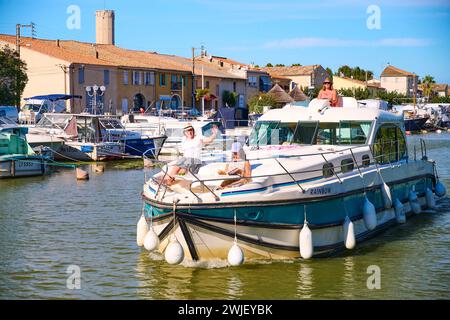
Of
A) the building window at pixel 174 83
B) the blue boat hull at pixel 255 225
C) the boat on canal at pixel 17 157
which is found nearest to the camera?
the blue boat hull at pixel 255 225

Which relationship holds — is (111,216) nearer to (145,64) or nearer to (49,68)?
(49,68)

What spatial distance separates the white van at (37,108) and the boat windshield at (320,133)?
3081cm

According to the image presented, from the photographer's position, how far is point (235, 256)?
1294 centimetres

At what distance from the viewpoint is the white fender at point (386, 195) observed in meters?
16.9

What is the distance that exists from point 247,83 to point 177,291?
72.8 m

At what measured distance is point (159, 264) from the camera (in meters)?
14.6

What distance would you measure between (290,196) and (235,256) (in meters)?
1.67

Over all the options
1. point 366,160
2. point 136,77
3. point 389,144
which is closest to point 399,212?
point 389,144

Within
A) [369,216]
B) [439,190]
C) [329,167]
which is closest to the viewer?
[329,167]

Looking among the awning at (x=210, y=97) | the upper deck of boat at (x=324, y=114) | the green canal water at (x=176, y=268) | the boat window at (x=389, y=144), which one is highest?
the awning at (x=210, y=97)

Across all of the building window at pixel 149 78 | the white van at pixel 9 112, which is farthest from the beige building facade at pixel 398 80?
the white van at pixel 9 112

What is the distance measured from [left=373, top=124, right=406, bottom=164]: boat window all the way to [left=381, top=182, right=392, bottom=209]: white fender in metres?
0.74

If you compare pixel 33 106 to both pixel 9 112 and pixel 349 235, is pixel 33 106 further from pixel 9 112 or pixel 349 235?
pixel 349 235

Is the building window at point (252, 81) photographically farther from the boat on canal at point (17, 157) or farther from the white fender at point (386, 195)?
the white fender at point (386, 195)
